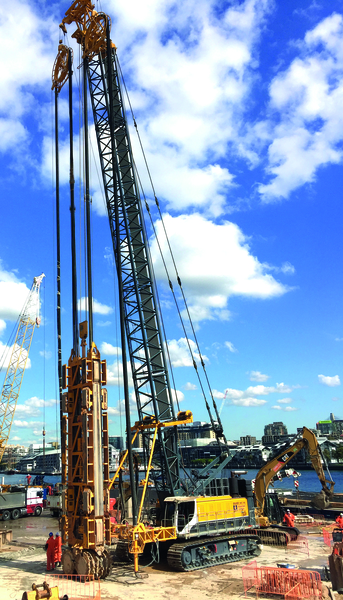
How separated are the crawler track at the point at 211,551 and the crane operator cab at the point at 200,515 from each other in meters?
0.37

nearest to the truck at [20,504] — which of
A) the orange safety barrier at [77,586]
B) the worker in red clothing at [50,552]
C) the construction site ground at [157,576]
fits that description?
the construction site ground at [157,576]

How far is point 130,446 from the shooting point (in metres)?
19.5

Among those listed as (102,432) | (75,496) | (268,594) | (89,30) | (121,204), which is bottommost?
(268,594)

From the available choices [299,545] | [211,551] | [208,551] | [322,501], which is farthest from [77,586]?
[322,501]

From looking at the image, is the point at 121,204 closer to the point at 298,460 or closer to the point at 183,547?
the point at 183,547

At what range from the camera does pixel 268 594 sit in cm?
1444

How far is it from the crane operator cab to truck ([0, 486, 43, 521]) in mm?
22456

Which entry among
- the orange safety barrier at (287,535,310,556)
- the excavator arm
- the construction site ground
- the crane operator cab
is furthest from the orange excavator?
the crane operator cab

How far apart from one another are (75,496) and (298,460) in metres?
128

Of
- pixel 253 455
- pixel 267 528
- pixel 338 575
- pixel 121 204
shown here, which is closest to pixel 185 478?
pixel 267 528

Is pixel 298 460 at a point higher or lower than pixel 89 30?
lower

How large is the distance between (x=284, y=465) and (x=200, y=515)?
9721 millimetres

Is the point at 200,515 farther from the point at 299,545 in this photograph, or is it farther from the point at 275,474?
the point at 275,474

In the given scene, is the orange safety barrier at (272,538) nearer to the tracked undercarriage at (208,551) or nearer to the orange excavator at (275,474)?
the orange excavator at (275,474)
